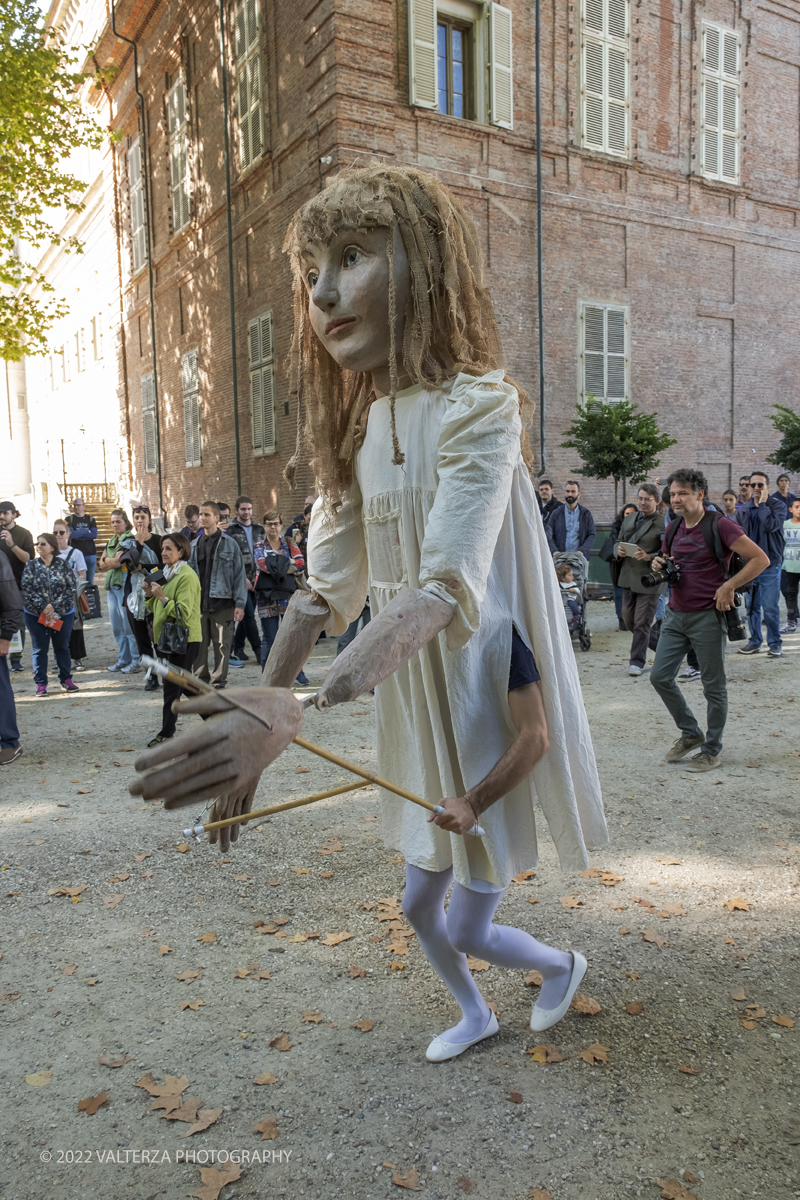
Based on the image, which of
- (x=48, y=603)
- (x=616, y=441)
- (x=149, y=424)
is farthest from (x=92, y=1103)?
(x=149, y=424)

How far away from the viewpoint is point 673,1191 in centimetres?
221

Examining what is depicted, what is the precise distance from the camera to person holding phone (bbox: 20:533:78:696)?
337 inches

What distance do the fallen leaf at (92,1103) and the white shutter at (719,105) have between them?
18.3 metres

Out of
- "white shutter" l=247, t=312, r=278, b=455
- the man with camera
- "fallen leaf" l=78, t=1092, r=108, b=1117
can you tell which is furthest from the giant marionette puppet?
"white shutter" l=247, t=312, r=278, b=455

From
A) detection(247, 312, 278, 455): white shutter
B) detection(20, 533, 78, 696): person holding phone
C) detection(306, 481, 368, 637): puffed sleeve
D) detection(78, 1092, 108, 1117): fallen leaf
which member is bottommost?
detection(78, 1092, 108, 1117): fallen leaf

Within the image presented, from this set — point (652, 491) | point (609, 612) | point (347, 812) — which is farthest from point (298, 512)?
point (347, 812)

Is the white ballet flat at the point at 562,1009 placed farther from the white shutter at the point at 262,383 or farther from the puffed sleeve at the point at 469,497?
the white shutter at the point at 262,383

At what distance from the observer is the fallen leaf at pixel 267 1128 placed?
2484 millimetres

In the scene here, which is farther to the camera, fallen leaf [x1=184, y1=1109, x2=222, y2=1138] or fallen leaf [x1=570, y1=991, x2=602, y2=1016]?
fallen leaf [x1=570, y1=991, x2=602, y2=1016]

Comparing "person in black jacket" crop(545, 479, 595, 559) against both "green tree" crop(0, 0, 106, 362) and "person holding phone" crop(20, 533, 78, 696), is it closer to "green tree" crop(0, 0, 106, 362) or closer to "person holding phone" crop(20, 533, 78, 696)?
"person holding phone" crop(20, 533, 78, 696)

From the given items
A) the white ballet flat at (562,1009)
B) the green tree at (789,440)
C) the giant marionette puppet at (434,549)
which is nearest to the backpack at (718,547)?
the white ballet flat at (562,1009)

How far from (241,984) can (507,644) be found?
6.67 feet

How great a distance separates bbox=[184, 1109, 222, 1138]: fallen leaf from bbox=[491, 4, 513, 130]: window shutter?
14964mm

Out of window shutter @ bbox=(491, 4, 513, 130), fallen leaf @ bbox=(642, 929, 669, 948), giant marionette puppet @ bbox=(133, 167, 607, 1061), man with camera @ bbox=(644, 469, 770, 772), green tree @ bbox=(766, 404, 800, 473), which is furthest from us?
green tree @ bbox=(766, 404, 800, 473)
